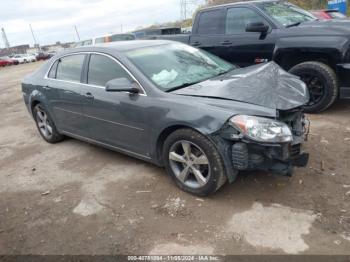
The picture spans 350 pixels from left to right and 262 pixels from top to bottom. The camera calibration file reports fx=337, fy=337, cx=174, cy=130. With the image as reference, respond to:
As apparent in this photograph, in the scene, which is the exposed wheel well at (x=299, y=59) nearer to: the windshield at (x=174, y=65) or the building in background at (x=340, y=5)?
the windshield at (x=174, y=65)

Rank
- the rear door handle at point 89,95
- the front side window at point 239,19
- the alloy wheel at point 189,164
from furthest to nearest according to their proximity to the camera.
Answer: the front side window at point 239,19
the rear door handle at point 89,95
the alloy wheel at point 189,164

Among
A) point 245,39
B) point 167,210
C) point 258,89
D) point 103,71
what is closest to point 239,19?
point 245,39

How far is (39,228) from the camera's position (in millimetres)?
3492

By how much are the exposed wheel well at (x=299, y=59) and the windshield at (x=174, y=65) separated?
5.63ft

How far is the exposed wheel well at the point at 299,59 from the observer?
5.48 meters

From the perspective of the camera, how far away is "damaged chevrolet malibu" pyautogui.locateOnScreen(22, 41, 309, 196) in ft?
10.4

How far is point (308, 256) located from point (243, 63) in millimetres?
4451

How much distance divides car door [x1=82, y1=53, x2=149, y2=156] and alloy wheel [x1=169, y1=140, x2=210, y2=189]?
424 millimetres

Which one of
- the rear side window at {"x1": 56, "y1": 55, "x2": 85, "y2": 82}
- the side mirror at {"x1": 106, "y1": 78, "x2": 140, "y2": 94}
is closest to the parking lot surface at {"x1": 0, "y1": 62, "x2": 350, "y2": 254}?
the side mirror at {"x1": 106, "y1": 78, "x2": 140, "y2": 94}

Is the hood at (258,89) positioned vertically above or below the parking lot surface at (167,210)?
above

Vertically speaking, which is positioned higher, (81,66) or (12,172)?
(81,66)

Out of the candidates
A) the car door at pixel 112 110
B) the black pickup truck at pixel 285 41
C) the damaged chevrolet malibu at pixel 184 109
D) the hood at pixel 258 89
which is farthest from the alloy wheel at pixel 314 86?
the car door at pixel 112 110

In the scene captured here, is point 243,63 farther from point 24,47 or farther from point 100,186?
point 24,47

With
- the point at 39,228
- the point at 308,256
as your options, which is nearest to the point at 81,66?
the point at 39,228
